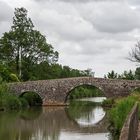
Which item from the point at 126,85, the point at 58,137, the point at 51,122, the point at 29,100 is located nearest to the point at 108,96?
the point at 126,85

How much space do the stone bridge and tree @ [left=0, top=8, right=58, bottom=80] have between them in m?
7.77

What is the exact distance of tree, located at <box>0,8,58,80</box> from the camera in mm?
58263

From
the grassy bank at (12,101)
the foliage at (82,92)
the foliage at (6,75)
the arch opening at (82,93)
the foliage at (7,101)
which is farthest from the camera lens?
the foliage at (82,92)

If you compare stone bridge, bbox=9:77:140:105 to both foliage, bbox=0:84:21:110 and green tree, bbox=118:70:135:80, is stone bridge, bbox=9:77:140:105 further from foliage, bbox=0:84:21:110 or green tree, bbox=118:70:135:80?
green tree, bbox=118:70:135:80

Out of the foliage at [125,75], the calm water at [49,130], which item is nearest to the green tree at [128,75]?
the foliage at [125,75]

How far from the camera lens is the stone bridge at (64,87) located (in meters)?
49.8

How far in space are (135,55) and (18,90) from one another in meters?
12.4

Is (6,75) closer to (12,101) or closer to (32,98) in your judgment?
(32,98)

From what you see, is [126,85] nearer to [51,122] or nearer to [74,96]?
[51,122]

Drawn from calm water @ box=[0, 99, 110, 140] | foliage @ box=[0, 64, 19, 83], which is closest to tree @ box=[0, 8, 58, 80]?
foliage @ box=[0, 64, 19, 83]

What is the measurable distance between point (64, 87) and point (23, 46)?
988 cm

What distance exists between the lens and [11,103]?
1752 inches

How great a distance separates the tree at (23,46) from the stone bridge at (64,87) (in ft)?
25.5

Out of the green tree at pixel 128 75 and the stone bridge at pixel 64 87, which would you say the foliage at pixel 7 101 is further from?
the green tree at pixel 128 75
